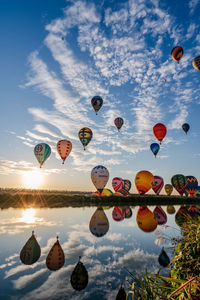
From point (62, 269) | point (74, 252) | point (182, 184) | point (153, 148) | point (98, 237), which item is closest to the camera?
point (62, 269)

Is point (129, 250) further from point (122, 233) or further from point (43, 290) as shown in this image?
point (43, 290)

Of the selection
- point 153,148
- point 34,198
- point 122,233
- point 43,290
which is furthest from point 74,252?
point 153,148

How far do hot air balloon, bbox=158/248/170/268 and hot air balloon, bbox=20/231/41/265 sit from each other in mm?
4276

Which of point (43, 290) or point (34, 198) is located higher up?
point (34, 198)

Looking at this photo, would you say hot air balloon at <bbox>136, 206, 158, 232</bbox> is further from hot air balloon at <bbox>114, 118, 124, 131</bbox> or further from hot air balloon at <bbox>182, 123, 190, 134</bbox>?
hot air balloon at <bbox>182, 123, 190, 134</bbox>

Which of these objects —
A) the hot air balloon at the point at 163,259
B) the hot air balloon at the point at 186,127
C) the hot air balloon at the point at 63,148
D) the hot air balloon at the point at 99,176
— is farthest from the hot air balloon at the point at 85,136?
the hot air balloon at the point at 163,259

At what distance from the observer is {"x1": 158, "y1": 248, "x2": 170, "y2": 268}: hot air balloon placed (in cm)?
654

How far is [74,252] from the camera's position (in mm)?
7480

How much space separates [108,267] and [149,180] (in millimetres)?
30601

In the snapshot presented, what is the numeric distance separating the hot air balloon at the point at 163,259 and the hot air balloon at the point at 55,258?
10.9 ft

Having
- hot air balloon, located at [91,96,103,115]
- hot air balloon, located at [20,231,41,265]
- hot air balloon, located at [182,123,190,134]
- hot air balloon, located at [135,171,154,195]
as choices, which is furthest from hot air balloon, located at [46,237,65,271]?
hot air balloon, located at [182,123,190,134]

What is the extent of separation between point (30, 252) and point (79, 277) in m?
2.80

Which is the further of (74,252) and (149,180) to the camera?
(149,180)

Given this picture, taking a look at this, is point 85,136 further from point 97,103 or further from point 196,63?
point 196,63
